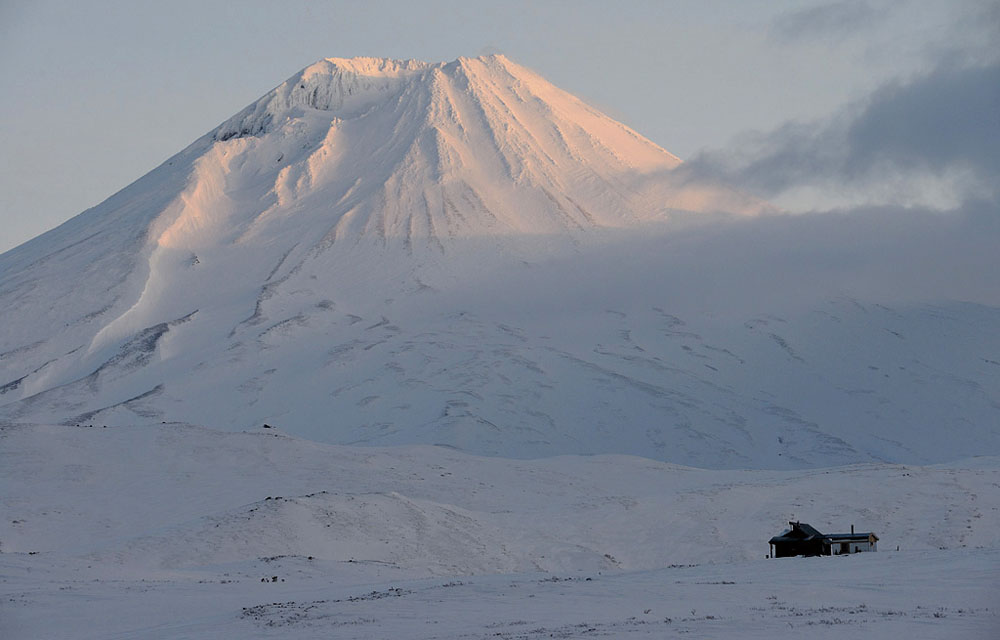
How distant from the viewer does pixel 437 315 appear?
5187 inches

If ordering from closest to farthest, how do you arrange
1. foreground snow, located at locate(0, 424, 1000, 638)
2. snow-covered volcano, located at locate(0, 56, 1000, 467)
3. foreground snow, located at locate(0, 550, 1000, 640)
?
foreground snow, located at locate(0, 550, 1000, 640) < foreground snow, located at locate(0, 424, 1000, 638) < snow-covered volcano, located at locate(0, 56, 1000, 467)

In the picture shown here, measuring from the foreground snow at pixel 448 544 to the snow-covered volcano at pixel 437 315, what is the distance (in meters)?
31.0

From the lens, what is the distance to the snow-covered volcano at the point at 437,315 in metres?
109

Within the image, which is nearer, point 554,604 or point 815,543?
point 554,604

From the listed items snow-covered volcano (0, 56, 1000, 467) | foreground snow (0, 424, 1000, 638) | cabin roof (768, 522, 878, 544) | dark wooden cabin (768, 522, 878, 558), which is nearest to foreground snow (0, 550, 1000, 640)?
foreground snow (0, 424, 1000, 638)

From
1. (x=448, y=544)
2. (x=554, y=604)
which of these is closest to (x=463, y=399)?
(x=448, y=544)

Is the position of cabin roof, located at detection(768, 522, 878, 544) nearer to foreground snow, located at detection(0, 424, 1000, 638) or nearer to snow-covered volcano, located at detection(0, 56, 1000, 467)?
foreground snow, located at detection(0, 424, 1000, 638)

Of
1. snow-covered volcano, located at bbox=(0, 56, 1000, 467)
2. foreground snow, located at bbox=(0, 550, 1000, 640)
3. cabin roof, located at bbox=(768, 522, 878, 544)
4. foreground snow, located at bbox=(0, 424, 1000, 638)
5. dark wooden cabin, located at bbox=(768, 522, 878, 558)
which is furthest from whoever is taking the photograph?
snow-covered volcano, located at bbox=(0, 56, 1000, 467)

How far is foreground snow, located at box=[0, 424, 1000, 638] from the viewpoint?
1086 inches

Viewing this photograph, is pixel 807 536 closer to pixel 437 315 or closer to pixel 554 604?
pixel 554 604

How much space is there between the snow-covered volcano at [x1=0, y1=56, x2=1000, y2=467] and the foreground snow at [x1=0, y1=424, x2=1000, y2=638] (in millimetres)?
30980

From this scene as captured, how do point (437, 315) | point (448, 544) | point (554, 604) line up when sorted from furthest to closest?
1. point (437, 315)
2. point (448, 544)
3. point (554, 604)

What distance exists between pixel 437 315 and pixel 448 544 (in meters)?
83.7

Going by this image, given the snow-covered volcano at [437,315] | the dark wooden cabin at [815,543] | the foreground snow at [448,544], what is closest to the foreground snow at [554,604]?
the foreground snow at [448,544]
